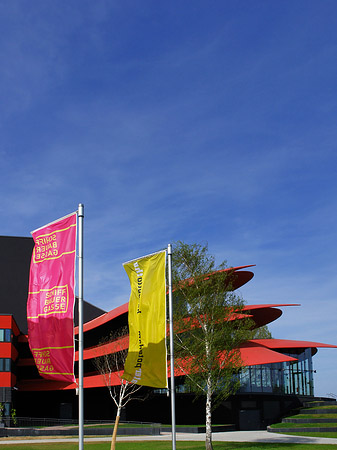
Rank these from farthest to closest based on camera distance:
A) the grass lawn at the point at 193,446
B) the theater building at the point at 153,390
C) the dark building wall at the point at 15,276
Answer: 1. the dark building wall at the point at 15,276
2. the theater building at the point at 153,390
3. the grass lawn at the point at 193,446

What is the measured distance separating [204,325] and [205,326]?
89 millimetres

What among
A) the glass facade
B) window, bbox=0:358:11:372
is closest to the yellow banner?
the glass facade

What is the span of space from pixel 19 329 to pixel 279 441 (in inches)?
1844

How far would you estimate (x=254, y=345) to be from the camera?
5116 cm

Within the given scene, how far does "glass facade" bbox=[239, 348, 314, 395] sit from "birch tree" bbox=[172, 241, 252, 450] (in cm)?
1680

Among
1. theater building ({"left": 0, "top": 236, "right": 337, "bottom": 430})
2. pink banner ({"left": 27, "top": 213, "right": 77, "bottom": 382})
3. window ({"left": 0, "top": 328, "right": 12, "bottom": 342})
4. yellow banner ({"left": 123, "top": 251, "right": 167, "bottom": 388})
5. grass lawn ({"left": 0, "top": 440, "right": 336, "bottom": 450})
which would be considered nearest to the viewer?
pink banner ({"left": 27, "top": 213, "right": 77, "bottom": 382})

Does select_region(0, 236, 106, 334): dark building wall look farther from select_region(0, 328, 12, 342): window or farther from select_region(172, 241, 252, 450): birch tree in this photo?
select_region(172, 241, 252, 450): birch tree

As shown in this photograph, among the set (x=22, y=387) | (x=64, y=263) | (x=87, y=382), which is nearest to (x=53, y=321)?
Answer: (x=64, y=263)

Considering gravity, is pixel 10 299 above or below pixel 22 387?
above

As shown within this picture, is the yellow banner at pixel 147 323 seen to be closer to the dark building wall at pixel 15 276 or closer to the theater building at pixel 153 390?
the theater building at pixel 153 390

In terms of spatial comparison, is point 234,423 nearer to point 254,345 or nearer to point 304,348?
point 254,345

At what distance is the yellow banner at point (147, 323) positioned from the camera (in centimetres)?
1786

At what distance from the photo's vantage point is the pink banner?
14.4m

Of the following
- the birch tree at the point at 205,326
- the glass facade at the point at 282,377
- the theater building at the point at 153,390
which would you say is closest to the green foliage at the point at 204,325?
the birch tree at the point at 205,326
